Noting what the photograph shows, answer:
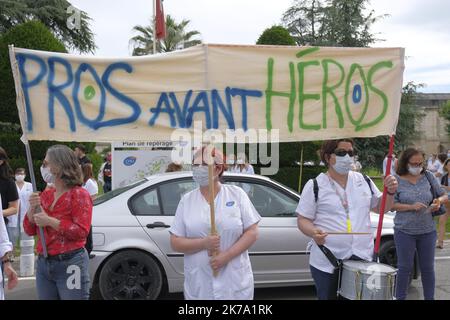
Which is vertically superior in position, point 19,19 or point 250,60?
point 19,19

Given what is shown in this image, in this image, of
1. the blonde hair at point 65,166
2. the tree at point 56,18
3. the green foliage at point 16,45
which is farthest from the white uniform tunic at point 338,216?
the tree at point 56,18

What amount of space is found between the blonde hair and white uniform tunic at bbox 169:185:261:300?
0.93m

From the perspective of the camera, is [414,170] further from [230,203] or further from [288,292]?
[230,203]

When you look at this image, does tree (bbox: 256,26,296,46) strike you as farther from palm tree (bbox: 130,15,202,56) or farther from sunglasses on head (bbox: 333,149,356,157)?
palm tree (bbox: 130,15,202,56)

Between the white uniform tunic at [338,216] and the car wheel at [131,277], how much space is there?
2557 mm

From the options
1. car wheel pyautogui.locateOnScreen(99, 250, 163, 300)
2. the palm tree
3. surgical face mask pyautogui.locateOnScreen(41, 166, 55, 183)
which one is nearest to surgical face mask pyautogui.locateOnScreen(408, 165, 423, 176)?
car wheel pyautogui.locateOnScreen(99, 250, 163, 300)

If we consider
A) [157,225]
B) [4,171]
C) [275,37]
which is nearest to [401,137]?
[275,37]

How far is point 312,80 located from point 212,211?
1330 mm

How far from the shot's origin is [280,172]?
52.3ft

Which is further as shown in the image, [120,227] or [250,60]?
[120,227]

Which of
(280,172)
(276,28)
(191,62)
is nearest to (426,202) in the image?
(191,62)

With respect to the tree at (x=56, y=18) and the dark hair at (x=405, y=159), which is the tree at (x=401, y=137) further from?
the dark hair at (x=405, y=159)

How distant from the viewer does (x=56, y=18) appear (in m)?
26.3

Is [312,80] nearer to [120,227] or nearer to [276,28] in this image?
[120,227]
